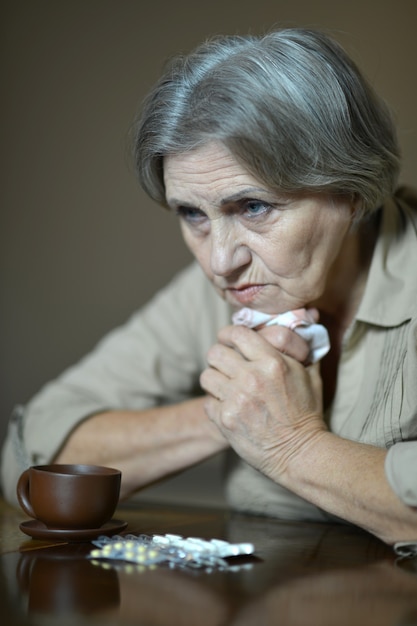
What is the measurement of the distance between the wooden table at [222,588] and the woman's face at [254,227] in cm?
45

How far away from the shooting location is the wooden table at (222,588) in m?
0.83

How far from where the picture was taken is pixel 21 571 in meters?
1.01

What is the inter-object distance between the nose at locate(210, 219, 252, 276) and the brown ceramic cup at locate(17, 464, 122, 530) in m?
0.42

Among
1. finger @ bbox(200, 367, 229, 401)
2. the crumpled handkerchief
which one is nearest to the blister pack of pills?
finger @ bbox(200, 367, 229, 401)

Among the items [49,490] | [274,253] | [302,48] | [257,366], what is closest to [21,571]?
[49,490]

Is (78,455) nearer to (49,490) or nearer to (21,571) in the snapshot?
(49,490)

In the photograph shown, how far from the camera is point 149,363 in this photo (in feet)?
6.28

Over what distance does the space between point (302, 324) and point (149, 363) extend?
52cm

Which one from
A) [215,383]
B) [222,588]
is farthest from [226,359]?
[222,588]

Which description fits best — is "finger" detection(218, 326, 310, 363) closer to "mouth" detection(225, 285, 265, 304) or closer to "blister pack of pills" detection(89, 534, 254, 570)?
"mouth" detection(225, 285, 265, 304)

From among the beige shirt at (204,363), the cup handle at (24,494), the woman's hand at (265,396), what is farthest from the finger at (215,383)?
the cup handle at (24,494)

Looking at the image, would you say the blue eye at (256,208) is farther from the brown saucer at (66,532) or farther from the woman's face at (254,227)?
the brown saucer at (66,532)

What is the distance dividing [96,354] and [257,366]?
641 millimetres

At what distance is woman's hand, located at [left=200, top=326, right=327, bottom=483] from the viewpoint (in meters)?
1.34
